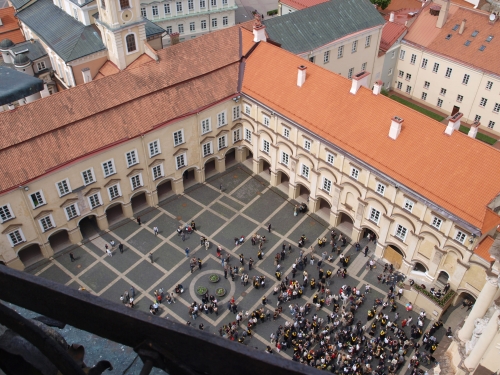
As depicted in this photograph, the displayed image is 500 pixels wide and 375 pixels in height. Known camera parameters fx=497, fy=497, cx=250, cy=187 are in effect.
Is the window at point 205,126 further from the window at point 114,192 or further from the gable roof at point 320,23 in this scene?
the gable roof at point 320,23

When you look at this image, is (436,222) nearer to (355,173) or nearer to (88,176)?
(355,173)

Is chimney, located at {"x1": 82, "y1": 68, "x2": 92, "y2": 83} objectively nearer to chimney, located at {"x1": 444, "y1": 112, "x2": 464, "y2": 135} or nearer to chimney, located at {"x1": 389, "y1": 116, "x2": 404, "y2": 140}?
chimney, located at {"x1": 389, "y1": 116, "x2": 404, "y2": 140}

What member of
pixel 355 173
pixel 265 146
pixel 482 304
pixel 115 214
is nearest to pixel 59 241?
pixel 115 214

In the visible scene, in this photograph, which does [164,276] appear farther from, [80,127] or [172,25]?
[172,25]

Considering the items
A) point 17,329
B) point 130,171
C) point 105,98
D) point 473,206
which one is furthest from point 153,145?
point 17,329

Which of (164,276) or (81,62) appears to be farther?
(81,62)

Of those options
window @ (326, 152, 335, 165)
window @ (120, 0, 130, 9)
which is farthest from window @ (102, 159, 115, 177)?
window @ (326, 152, 335, 165)
